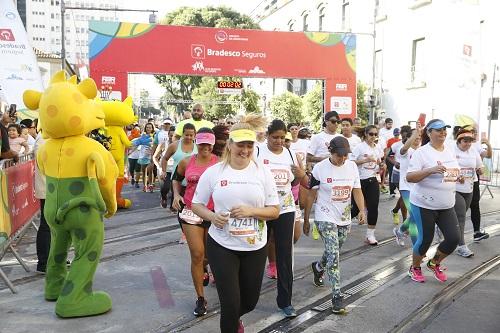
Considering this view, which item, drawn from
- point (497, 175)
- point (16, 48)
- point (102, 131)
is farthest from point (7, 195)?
point (497, 175)

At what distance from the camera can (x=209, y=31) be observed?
59.4ft

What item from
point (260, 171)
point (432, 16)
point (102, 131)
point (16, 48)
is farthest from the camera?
point (432, 16)

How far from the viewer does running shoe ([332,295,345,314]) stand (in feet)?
16.3

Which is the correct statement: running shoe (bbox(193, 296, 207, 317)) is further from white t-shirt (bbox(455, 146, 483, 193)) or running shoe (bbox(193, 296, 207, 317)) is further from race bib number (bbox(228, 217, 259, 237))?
white t-shirt (bbox(455, 146, 483, 193))

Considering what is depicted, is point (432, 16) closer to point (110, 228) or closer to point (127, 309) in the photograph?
point (110, 228)

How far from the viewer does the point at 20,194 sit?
22.0 feet

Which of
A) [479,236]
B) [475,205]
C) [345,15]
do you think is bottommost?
[479,236]

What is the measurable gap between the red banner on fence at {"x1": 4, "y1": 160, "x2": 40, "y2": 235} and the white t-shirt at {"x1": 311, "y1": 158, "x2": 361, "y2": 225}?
138 inches

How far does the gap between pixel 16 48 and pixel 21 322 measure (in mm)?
8015

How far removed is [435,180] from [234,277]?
308 centimetres

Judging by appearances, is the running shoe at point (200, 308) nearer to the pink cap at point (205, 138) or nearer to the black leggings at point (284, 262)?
the black leggings at point (284, 262)

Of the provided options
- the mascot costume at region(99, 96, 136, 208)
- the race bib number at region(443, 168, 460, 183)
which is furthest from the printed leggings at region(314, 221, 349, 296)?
the mascot costume at region(99, 96, 136, 208)

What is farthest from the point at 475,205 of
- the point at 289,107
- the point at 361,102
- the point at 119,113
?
the point at 289,107

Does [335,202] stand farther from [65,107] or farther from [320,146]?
[320,146]
